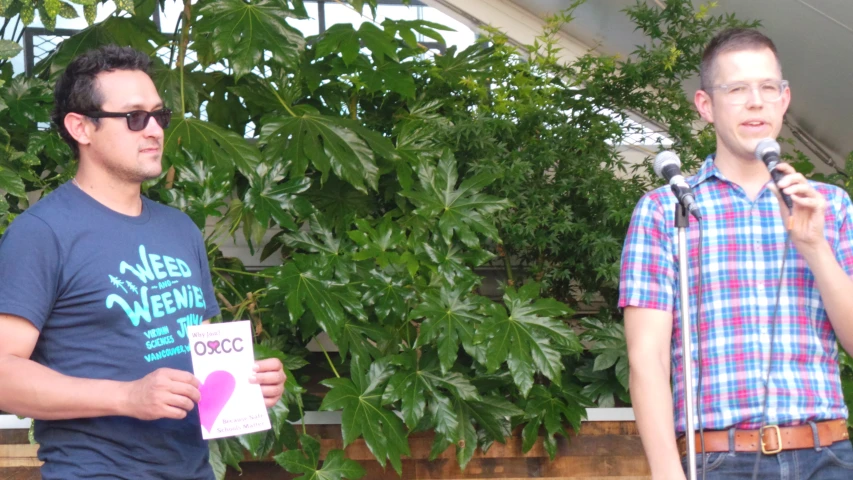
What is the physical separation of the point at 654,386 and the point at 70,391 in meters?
0.99

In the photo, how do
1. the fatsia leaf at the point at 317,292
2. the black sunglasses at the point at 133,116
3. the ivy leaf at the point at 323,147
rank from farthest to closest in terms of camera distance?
the ivy leaf at the point at 323,147 < the fatsia leaf at the point at 317,292 < the black sunglasses at the point at 133,116

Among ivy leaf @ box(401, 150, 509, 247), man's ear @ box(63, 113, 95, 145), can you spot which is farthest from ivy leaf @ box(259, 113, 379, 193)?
man's ear @ box(63, 113, 95, 145)

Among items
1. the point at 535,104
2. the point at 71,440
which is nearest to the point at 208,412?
the point at 71,440

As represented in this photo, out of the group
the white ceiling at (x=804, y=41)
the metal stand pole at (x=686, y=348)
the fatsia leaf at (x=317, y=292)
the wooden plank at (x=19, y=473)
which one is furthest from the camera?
the white ceiling at (x=804, y=41)

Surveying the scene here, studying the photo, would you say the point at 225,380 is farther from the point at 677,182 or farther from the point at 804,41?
the point at 804,41

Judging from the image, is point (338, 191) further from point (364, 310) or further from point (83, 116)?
point (83, 116)

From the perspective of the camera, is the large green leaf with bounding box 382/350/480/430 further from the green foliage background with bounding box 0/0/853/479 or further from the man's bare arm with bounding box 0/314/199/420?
the man's bare arm with bounding box 0/314/199/420

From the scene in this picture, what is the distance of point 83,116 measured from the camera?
5.71ft

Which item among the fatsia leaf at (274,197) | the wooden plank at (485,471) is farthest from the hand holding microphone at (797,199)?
the wooden plank at (485,471)

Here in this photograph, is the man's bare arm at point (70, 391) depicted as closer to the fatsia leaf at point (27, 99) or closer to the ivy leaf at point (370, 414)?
the ivy leaf at point (370, 414)

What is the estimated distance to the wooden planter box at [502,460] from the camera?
3279 mm

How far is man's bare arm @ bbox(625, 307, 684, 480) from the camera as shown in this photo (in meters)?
1.54

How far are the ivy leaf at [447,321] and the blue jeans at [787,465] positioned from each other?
1.31m

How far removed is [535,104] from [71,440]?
243 centimetres
